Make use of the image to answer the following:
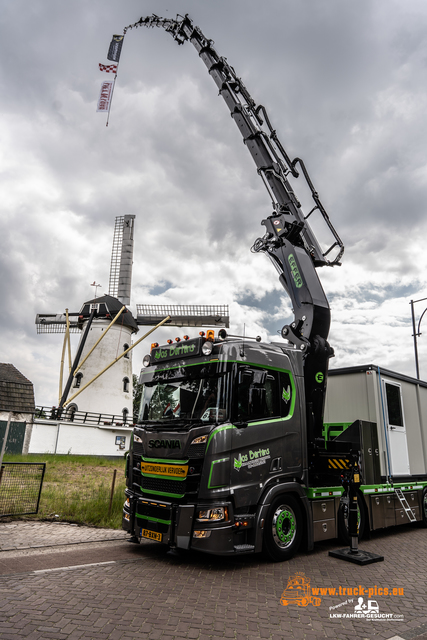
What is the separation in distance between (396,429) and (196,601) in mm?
6137

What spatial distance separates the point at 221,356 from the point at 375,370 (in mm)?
4214

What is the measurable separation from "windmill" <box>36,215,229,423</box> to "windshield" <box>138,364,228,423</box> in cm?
2466

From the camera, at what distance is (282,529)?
654 cm

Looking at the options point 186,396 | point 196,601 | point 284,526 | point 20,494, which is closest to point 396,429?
point 284,526

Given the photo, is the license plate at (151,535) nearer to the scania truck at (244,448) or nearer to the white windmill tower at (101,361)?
the scania truck at (244,448)

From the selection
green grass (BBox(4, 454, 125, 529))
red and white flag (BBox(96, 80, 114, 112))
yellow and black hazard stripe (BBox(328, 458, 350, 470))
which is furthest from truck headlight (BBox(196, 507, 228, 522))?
red and white flag (BBox(96, 80, 114, 112))

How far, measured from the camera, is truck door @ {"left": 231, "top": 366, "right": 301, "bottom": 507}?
6172 mm

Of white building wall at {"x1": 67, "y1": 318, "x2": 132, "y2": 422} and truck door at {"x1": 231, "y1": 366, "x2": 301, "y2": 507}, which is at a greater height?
white building wall at {"x1": 67, "y1": 318, "x2": 132, "y2": 422}

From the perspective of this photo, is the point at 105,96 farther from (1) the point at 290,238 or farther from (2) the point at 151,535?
(2) the point at 151,535

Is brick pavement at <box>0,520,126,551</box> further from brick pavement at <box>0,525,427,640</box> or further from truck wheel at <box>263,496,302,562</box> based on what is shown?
truck wheel at <box>263,496,302,562</box>

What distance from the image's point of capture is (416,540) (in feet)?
28.9

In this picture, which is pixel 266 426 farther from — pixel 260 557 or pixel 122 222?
pixel 122 222

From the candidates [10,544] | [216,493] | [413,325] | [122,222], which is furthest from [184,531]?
[122,222]

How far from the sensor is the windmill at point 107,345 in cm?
3316
